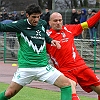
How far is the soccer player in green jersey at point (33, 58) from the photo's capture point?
8.19 meters

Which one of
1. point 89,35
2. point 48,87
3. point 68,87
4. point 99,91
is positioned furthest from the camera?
point 89,35

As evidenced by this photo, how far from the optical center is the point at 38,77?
8266mm

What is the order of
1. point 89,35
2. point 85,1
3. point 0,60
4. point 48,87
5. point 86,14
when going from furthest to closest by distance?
point 85,1, point 0,60, point 86,14, point 89,35, point 48,87

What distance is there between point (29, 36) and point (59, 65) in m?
1.09

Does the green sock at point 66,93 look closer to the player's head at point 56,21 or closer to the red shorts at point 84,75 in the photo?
the red shorts at point 84,75

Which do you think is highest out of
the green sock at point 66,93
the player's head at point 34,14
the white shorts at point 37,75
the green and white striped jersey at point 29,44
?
the player's head at point 34,14

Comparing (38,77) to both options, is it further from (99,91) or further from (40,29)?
Answer: (99,91)

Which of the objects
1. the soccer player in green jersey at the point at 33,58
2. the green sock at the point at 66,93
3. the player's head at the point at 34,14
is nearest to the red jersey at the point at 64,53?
the soccer player in green jersey at the point at 33,58

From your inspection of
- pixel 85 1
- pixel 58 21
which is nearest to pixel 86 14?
pixel 58 21

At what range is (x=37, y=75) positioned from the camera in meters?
8.23

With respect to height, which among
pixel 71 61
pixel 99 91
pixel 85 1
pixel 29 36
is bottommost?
pixel 85 1

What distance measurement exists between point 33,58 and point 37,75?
0.31 meters

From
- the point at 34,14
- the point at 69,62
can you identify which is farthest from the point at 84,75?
the point at 34,14

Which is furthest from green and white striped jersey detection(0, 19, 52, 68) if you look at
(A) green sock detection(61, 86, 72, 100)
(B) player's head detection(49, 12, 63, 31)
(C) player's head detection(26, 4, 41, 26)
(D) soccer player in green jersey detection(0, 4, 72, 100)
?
(B) player's head detection(49, 12, 63, 31)
